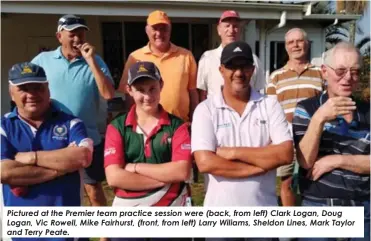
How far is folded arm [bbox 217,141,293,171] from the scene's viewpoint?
2406 millimetres

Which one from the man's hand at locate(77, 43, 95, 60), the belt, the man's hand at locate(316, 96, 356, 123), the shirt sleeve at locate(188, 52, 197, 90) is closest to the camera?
the man's hand at locate(316, 96, 356, 123)

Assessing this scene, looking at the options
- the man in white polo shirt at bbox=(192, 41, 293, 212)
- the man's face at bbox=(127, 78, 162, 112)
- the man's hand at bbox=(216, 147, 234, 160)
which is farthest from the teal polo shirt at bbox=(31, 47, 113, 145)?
the man's hand at bbox=(216, 147, 234, 160)

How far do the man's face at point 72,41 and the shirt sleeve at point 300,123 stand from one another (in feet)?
4.73

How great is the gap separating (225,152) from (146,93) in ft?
1.70

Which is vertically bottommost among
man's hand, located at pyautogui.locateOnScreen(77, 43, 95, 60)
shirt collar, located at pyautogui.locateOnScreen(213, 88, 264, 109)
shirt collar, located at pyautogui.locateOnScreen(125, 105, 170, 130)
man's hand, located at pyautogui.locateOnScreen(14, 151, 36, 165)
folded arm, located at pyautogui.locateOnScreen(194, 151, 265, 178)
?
folded arm, located at pyautogui.locateOnScreen(194, 151, 265, 178)

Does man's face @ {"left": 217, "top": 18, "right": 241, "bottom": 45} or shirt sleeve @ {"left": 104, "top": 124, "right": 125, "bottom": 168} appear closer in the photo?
shirt sleeve @ {"left": 104, "top": 124, "right": 125, "bottom": 168}

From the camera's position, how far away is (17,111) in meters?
2.55

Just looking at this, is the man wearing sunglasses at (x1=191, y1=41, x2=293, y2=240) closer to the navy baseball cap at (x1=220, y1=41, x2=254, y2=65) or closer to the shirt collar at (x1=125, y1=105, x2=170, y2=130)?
the navy baseball cap at (x1=220, y1=41, x2=254, y2=65)

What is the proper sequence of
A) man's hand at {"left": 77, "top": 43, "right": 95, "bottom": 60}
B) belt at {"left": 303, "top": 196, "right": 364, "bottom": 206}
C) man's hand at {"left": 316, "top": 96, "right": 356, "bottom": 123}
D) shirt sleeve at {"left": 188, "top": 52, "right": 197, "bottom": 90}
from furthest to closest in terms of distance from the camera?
shirt sleeve at {"left": 188, "top": 52, "right": 197, "bottom": 90} → man's hand at {"left": 77, "top": 43, "right": 95, "bottom": 60} → belt at {"left": 303, "top": 196, "right": 364, "bottom": 206} → man's hand at {"left": 316, "top": 96, "right": 356, "bottom": 123}

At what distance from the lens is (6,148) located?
2473 millimetres

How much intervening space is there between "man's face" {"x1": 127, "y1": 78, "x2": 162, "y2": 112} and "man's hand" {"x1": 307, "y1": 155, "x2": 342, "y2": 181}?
0.89m

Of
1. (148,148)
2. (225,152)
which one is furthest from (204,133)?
(148,148)

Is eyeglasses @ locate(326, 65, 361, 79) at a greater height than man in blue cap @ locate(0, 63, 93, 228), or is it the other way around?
eyeglasses @ locate(326, 65, 361, 79)

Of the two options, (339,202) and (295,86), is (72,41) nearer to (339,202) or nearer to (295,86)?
(295,86)
